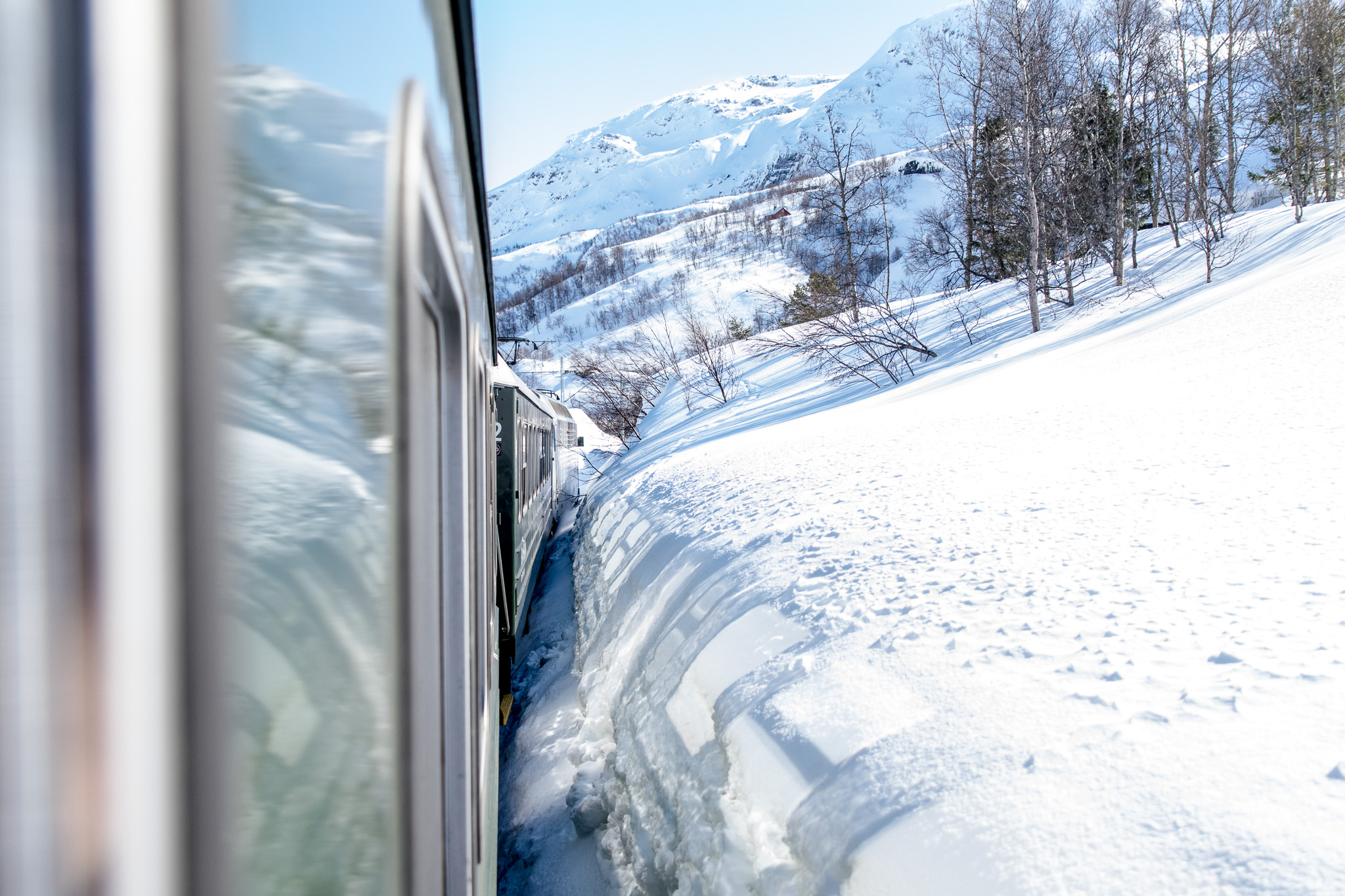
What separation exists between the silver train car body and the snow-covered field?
1396 millimetres

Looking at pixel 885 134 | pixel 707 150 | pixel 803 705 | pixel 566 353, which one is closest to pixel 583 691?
pixel 803 705

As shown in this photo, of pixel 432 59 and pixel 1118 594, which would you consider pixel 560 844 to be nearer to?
pixel 1118 594

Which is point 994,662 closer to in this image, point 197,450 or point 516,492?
point 197,450

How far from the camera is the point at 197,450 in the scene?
1.08 feet

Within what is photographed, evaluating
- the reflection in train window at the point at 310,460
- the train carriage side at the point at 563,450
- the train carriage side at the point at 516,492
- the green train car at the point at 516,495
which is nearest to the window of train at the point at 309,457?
the reflection in train window at the point at 310,460

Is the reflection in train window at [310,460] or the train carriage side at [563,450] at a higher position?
the reflection in train window at [310,460]

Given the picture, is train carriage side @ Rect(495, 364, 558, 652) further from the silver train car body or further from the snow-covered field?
the silver train car body

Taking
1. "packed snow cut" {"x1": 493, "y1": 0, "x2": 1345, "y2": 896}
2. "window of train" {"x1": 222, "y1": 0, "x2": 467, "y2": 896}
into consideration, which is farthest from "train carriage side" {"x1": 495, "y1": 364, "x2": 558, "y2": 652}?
"window of train" {"x1": 222, "y1": 0, "x2": 467, "y2": 896}

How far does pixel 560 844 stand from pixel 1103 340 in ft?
23.5

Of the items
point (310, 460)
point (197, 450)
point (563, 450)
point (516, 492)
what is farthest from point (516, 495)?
point (563, 450)

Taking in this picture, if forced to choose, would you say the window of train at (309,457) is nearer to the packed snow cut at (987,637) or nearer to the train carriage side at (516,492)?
the packed snow cut at (987,637)

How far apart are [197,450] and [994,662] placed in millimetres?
2151

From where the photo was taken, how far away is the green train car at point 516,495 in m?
5.27

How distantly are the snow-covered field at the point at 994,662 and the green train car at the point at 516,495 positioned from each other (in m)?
0.57
